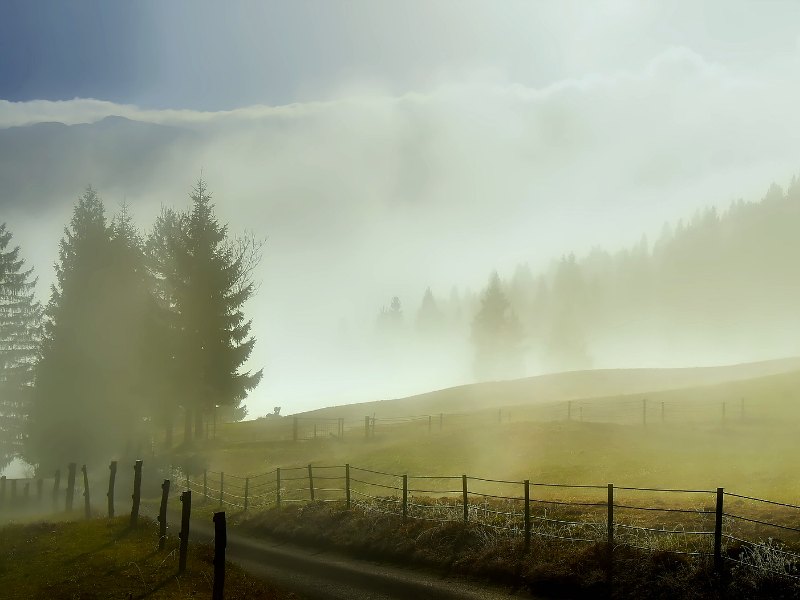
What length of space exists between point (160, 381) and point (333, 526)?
29.8m

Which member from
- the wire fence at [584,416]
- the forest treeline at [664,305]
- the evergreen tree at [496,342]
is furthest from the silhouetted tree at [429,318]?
the wire fence at [584,416]

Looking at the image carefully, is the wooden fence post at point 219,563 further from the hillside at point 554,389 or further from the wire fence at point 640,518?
the hillside at point 554,389

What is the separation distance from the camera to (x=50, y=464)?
48.0 metres

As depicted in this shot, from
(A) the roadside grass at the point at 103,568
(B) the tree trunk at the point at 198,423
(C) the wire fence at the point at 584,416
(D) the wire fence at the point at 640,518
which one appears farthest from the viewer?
(B) the tree trunk at the point at 198,423

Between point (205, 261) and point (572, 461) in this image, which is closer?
point (572, 461)

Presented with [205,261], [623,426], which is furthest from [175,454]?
[623,426]

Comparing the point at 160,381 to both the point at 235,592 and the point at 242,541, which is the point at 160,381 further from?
the point at 235,592

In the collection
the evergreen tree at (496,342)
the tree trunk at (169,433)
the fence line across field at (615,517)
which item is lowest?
the tree trunk at (169,433)

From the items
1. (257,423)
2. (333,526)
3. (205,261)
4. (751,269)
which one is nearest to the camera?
(333,526)

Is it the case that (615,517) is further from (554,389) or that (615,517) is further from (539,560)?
(554,389)

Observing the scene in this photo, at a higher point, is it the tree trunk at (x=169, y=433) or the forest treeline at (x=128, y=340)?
the forest treeline at (x=128, y=340)

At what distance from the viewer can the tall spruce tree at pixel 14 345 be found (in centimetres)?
5650

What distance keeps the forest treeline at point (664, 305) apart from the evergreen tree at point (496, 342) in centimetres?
19

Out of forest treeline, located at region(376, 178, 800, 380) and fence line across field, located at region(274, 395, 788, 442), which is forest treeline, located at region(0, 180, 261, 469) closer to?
fence line across field, located at region(274, 395, 788, 442)
